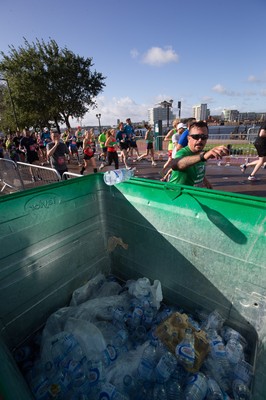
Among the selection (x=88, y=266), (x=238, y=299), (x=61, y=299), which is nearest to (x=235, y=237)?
(x=238, y=299)

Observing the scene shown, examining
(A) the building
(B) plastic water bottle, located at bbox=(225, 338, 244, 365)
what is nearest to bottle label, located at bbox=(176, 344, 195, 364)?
(B) plastic water bottle, located at bbox=(225, 338, 244, 365)

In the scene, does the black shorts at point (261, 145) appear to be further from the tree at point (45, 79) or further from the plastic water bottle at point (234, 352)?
the tree at point (45, 79)

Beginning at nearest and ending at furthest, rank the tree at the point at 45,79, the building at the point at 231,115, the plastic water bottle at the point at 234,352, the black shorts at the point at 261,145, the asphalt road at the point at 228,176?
the plastic water bottle at the point at 234,352 < the black shorts at the point at 261,145 < the asphalt road at the point at 228,176 < the tree at the point at 45,79 < the building at the point at 231,115

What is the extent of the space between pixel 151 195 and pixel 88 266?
1.36m

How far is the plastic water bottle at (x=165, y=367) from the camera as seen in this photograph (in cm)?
186

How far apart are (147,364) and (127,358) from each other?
22 cm

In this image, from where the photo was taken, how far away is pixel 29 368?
2.12 metres

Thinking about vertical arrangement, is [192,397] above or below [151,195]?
below

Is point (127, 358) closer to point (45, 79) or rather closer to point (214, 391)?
point (214, 391)

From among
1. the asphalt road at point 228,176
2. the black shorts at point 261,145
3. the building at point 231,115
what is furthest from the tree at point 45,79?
A: the building at point 231,115

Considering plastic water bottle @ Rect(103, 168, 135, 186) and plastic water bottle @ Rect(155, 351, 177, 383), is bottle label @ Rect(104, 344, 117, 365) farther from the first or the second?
plastic water bottle @ Rect(103, 168, 135, 186)

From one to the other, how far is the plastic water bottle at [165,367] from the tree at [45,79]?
1160 inches

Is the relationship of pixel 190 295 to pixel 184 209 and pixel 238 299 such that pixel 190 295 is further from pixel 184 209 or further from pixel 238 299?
pixel 184 209

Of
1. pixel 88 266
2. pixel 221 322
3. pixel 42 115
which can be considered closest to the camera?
pixel 221 322
